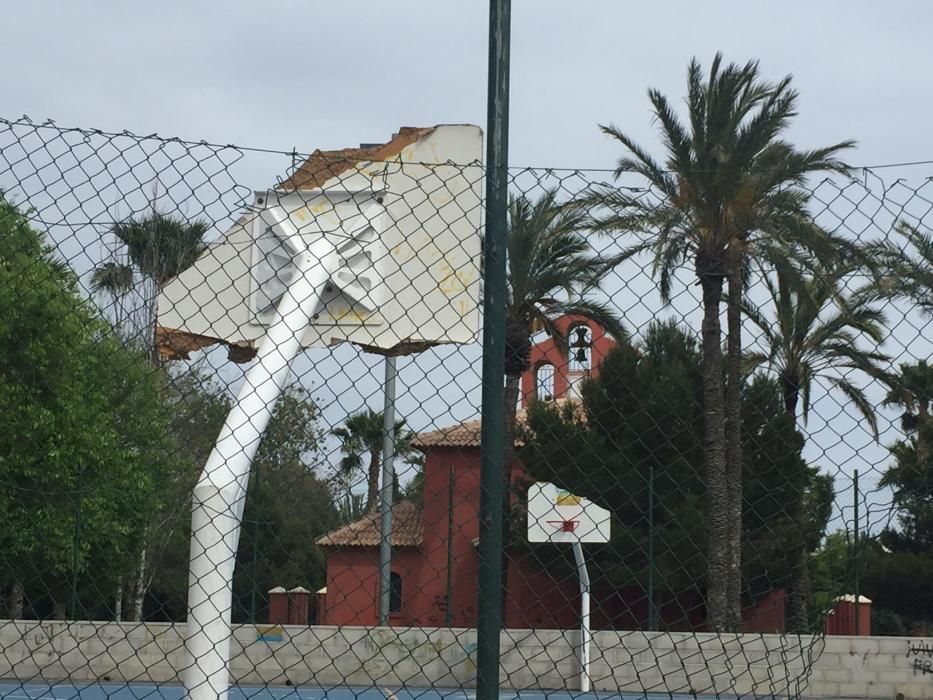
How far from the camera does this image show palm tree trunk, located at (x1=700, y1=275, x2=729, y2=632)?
15.4 metres

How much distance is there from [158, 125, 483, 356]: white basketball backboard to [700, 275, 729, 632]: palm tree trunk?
35.9 feet

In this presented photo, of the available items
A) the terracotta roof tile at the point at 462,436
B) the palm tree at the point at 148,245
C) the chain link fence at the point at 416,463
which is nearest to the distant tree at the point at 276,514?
the chain link fence at the point at 416,463

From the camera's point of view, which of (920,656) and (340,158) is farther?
(920,656)

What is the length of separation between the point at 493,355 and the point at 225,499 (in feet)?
2.48

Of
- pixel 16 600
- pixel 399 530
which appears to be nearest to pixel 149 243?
pixel 16 600

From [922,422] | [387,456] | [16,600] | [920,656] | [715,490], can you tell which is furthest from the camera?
[16,600]

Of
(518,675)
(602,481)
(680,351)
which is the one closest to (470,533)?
(602,481)

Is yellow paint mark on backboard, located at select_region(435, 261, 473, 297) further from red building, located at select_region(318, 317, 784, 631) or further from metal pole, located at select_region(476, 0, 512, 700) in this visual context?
red building, located at select_region(318, 317, 784, 631)

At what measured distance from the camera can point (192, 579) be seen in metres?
3.33

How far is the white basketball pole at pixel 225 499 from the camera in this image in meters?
3.21

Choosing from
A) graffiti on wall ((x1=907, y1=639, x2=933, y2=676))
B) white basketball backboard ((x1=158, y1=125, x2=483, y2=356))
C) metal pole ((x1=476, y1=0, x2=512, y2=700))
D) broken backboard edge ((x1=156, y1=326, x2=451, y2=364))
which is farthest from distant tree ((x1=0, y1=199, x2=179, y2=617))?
metal pole ((x1=476, y1=0, x2=512, y2=700))

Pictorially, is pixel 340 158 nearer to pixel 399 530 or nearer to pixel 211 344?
pixel 211 344

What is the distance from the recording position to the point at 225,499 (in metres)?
3.21

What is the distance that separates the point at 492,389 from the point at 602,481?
17.4 m
